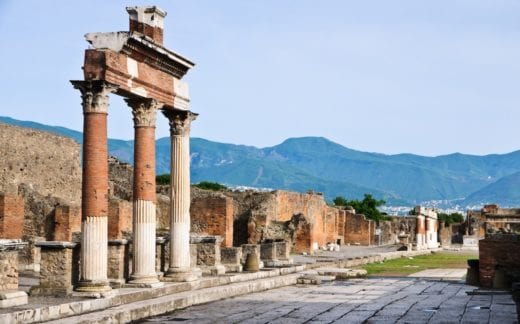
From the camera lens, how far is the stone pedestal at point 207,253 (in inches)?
864

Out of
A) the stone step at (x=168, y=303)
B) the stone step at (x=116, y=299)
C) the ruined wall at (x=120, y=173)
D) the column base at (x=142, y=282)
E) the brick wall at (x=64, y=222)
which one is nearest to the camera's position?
the stone step at (x=116, y=299)

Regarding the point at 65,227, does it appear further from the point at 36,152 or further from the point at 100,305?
the point at 100,305

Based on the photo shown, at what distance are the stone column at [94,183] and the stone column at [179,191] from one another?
3.84 meters

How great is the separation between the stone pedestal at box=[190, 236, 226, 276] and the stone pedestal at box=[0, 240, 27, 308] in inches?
335

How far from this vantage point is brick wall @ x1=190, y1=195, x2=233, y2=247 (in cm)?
3612

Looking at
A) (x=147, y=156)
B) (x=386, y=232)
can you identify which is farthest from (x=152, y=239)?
(x=386, y=232)

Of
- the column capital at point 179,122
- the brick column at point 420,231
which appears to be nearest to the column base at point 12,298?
the column capital at point 179,122

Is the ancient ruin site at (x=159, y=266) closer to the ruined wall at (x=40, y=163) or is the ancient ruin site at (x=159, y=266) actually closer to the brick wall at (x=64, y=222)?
the brick wall at (x=64, y=222)

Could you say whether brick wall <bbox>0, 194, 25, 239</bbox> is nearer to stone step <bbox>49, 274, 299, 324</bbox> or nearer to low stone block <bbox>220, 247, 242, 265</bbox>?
low stone block <bbox>220, 247, 242, 265</bbox>

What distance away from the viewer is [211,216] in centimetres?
3622

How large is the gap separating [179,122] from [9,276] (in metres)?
7.16

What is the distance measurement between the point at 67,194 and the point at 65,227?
9.11m

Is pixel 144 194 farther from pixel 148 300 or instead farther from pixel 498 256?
pixel 498 256

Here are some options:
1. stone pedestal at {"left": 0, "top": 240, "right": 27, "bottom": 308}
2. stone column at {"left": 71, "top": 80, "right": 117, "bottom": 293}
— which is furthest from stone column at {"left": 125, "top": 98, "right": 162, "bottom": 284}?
stone pedestal at {"left": 0, "top": 240, "right": 27, "bottom": 308}
